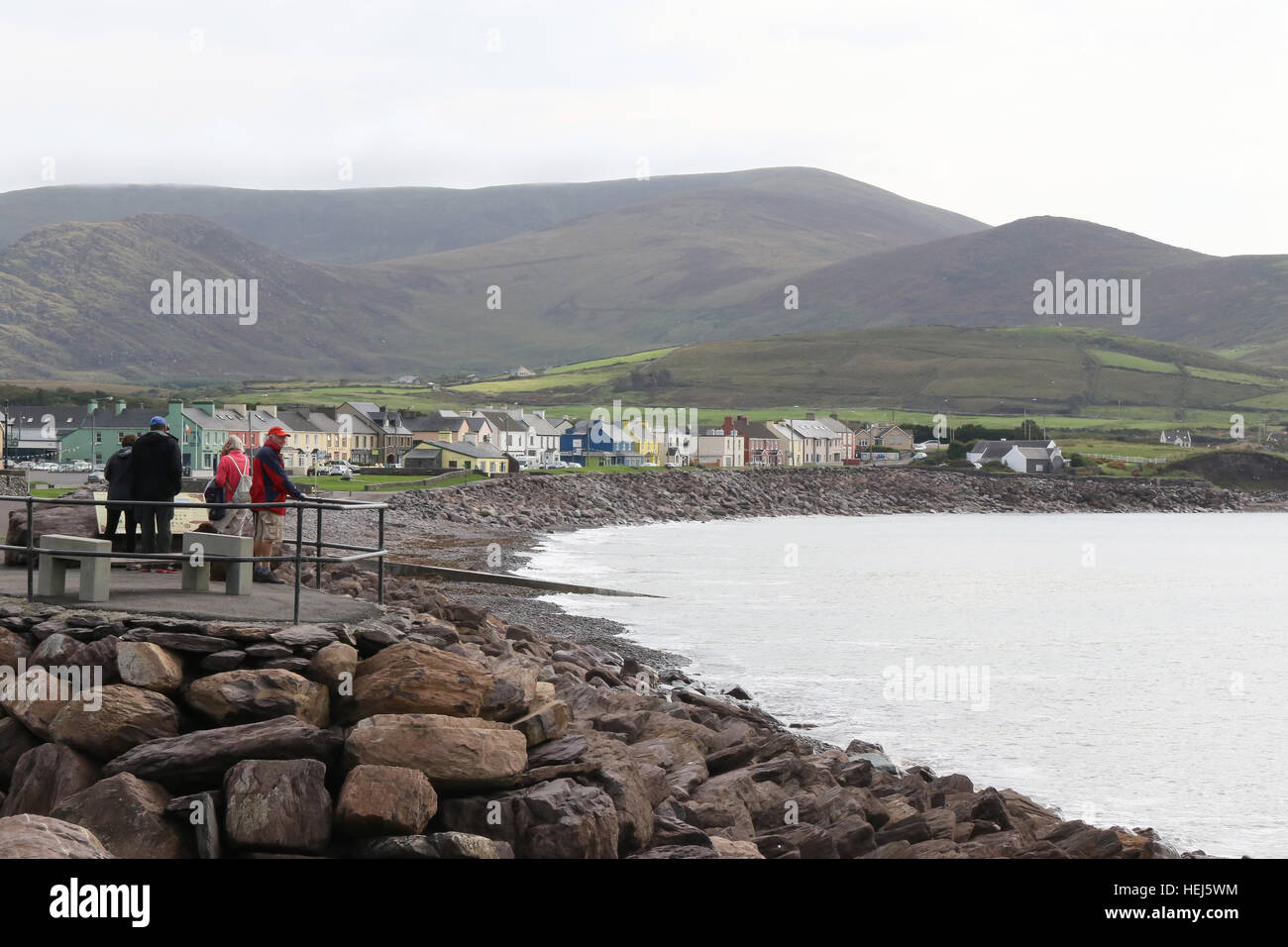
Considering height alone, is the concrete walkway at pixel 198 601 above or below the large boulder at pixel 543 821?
above

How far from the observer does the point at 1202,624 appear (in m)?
46.1

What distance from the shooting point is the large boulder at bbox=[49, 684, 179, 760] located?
11.2 metres

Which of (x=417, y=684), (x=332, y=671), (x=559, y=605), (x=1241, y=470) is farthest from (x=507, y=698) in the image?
(x=1241, y=470)

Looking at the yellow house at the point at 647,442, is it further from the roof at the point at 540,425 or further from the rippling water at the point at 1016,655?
the rippling water at the point at 1016,655

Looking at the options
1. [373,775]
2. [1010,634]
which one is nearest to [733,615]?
[1010,634]

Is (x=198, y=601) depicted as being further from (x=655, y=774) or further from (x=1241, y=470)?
(x=1241, y=470)

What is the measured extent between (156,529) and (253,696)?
14.2ft

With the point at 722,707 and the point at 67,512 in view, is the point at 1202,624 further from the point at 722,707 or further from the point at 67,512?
the point at 67,512

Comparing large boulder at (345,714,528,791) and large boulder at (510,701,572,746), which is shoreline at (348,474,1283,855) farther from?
large boulder at (345,714,528,791)

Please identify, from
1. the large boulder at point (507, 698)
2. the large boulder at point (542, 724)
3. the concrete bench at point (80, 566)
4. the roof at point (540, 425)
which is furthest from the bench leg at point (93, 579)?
the roof at point (540, 425)

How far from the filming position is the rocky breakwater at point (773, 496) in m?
77.8

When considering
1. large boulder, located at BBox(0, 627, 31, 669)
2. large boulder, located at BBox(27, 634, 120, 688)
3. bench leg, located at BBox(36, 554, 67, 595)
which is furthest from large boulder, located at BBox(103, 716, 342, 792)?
bench leg, located at BBox(36, 554, 67, 595)

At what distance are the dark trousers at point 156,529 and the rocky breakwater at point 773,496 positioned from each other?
157ft

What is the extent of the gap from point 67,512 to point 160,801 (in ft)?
21.5
